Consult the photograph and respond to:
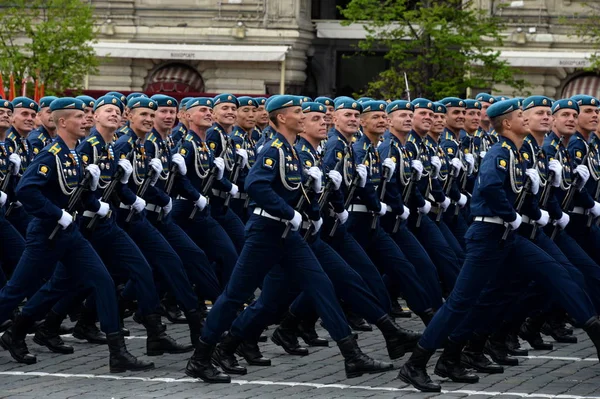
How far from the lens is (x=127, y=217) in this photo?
38.9 feet

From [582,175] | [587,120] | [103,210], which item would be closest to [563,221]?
[582,175]

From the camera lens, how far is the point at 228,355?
10859 mm

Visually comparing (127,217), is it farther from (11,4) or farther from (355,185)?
(11,4)

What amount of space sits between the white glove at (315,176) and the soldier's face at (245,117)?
469 cm

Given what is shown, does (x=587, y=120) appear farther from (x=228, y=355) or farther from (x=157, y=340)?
(x=157, y=340)

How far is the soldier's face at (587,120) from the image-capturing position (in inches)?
493

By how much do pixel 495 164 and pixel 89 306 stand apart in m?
3.80

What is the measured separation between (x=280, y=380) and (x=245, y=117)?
521 centimetres

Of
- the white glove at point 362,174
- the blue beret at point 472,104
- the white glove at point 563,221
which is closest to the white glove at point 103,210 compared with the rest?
the white glove at point 362,174

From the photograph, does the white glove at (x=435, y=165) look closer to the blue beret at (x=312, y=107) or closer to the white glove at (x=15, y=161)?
the blue beret at (x=312, y=107)

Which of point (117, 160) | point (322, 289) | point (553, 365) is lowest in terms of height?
point (553, 365)

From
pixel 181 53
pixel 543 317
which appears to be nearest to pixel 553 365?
pixel 543 317

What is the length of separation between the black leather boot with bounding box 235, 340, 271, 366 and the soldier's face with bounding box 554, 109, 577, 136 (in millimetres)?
3049

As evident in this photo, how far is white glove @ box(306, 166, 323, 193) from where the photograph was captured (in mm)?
10688
